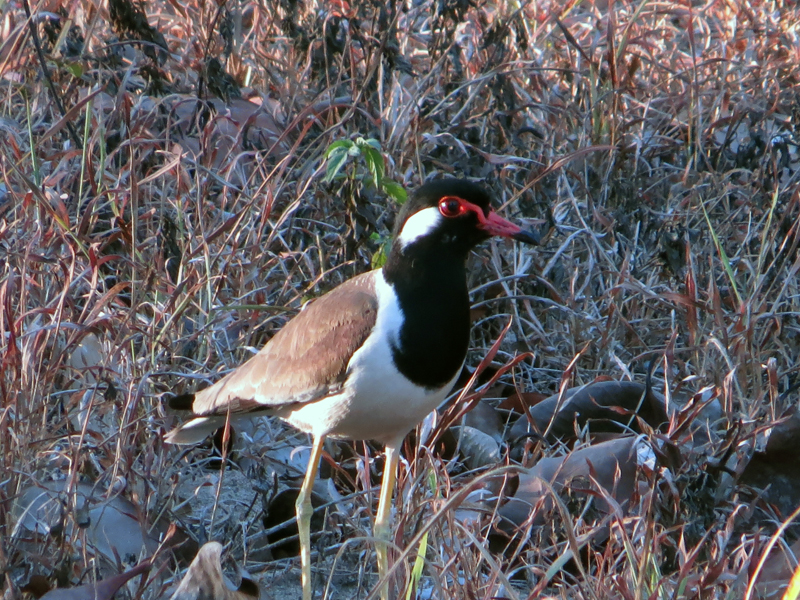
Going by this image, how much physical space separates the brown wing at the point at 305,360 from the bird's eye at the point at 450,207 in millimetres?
323

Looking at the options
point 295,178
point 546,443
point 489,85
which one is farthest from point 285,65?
point 546,443

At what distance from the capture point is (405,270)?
3.14 metres

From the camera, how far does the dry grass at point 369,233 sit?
3.11 metres

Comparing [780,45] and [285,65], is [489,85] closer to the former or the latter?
[285,65]

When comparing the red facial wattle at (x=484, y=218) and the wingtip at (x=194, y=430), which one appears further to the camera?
the wingtip at (x=194, y=430)

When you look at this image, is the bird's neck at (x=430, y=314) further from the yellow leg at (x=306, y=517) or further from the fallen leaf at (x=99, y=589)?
the fallen leaf at (x=99, y=589)

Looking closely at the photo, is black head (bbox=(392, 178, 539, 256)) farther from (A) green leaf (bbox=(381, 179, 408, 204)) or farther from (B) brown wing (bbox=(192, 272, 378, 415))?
(A) green leaf (bbox=(381, 179, 408, 204))

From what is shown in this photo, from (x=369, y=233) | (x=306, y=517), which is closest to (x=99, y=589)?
(x=306, y=517)

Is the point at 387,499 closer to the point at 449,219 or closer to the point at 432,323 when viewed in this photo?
the point at 432,323

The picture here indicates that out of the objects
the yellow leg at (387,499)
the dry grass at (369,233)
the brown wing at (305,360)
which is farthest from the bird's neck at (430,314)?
the yellow leg at (387,499)

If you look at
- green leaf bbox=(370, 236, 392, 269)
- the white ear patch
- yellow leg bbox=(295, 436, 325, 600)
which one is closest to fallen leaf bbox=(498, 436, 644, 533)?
yellow leg bbox=(295, 436, 325, 600)

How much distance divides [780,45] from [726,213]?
5.11 feet

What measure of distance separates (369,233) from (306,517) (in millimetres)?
1291

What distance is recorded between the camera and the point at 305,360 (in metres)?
3.24
